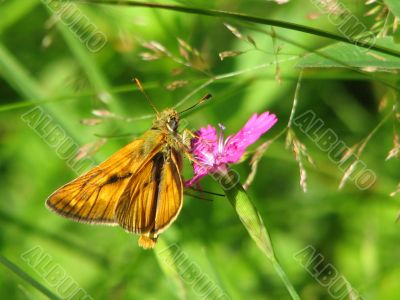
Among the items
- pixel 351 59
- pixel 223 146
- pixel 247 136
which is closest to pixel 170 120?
pixel 223 146

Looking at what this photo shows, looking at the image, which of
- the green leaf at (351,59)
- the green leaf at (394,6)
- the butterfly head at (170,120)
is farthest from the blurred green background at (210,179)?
the green leaf at (394,6)

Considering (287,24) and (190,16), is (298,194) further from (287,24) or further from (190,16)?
(287,24)

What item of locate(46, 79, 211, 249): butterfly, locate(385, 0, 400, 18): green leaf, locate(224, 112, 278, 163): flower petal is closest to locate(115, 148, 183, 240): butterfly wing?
locate(46, 79, 211, 249): butterfly

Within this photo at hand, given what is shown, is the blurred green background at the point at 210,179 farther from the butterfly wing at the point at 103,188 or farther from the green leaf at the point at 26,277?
the green leaf at the point at 26,277

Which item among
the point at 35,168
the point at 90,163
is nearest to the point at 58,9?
the point at 90,163

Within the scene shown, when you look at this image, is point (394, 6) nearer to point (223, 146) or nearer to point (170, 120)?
point (223, 146)

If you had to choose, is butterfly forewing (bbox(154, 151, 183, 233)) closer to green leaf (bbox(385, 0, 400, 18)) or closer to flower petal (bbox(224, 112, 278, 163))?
flower petal (bbox(224, 112, 278, 163))
